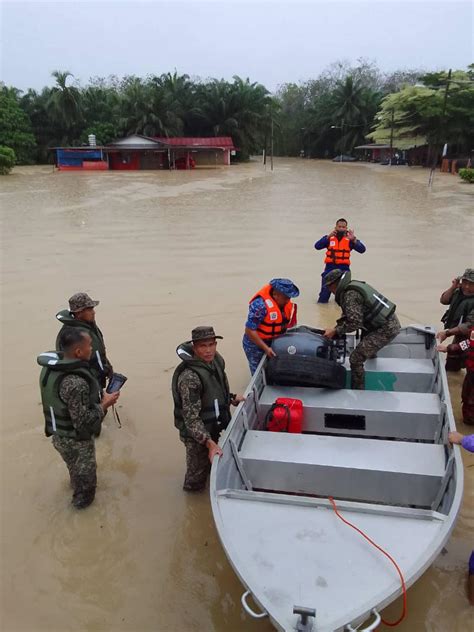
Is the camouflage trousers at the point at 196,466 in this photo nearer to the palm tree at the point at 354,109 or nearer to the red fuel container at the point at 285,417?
the red fuel container at the point at 285,417

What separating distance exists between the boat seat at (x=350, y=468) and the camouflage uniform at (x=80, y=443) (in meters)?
1.11

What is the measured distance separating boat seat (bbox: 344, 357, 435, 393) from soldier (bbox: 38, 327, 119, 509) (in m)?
2.42

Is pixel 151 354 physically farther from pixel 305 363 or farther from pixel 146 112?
pixel 146 112

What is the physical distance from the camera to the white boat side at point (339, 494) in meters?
2.40

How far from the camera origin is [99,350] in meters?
4.33

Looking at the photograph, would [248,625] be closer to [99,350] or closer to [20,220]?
[99,350]

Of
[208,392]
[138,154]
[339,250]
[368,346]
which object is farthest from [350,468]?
[138,154]

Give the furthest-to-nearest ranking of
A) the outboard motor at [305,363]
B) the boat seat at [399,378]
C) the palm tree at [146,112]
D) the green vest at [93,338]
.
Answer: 1. the palm tree at [146,112]
2. the boat seat at [399,378]
3. the outboard motor at [305,363]
4. the green vest at [93,338]

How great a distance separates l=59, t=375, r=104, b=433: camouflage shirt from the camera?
322cm

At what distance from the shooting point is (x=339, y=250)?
7582 millimetres

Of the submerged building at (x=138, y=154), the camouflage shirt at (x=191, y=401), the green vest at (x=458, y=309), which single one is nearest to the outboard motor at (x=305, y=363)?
the camouflage shirt at (x=191, y=401)

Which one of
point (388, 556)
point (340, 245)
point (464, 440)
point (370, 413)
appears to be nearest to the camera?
point (388, 556)

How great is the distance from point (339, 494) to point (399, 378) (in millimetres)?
1657

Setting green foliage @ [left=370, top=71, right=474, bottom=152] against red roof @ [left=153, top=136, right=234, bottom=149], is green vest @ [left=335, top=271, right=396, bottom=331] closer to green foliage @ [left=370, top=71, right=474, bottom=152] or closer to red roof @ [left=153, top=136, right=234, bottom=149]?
green foliage @ [left=370, top=71, right=474, bottom=152]
